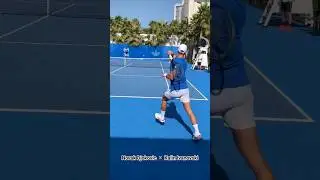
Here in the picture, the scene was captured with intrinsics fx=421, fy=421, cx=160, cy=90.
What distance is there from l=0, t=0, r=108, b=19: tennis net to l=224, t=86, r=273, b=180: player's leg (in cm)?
142

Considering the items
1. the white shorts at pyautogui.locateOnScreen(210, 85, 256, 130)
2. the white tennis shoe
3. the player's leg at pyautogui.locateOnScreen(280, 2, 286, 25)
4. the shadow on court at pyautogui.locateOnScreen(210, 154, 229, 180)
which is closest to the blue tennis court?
the white tennis shoe

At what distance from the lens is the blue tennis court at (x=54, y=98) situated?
3.64 metres

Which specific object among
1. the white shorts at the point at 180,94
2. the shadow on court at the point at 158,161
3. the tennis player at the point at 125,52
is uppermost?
the tennis player at the point at 125,52

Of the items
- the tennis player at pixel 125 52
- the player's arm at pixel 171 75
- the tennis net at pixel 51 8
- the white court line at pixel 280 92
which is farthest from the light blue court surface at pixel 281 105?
the tennis net at pixel 51 8

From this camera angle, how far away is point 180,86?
306 centimetres

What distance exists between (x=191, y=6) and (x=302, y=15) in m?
1.27

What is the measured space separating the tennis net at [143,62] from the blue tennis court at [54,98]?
18.8 inches

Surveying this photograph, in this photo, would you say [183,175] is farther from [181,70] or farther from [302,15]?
[302,15]

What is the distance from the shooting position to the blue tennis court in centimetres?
364

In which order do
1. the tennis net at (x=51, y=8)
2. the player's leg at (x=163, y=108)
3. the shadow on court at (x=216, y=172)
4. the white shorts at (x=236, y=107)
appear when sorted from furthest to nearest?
the tennis net at (x=51, y=8)
the shadow on court at (x=216, y=172)
the white shorts at (x=236, y=107)
the player's leg at (x=163, y=108)

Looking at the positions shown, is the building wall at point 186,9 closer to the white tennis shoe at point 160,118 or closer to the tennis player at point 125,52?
the tennis player at point 125,52

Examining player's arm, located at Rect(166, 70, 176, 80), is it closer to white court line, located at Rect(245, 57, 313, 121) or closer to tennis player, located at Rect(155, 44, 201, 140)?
tennis player, located at Rect(155, 44, 201, 140)

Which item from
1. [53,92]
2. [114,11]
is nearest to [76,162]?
[53,92]

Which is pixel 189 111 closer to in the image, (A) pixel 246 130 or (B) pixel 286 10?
(A) pixel 246 130
